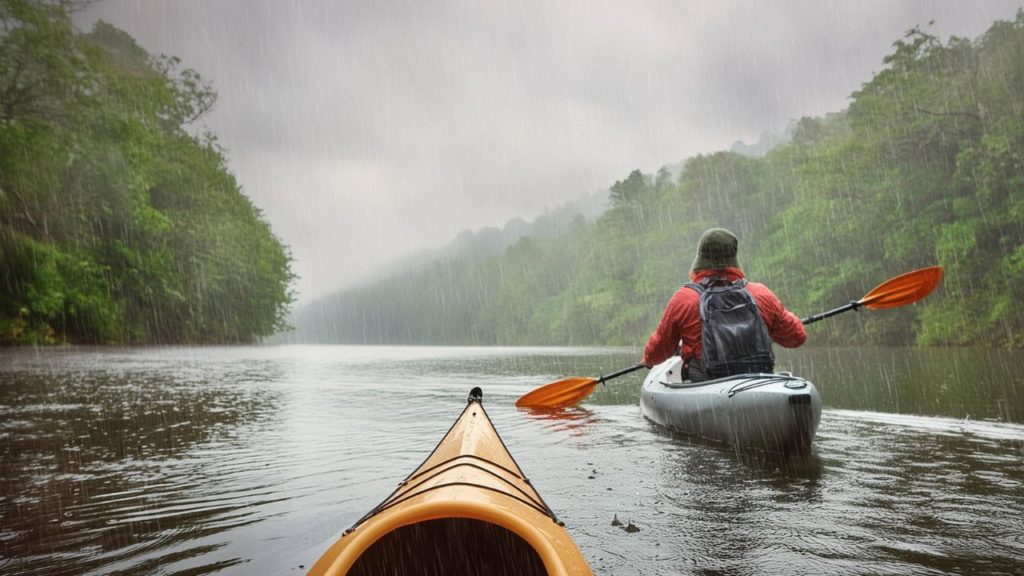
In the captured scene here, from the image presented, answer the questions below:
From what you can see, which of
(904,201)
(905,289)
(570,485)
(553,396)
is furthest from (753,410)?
(904,201)

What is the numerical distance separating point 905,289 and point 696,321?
142 inches

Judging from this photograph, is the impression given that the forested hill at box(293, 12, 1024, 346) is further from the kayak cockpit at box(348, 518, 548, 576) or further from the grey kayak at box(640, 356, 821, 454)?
the kayak cockpit at box(348, 518, 548, 576)

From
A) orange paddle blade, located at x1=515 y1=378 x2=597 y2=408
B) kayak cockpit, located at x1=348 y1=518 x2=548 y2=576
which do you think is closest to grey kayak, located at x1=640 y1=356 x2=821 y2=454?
orange paddle blade, located at x1=515 y1=378 x2=597 y2=408

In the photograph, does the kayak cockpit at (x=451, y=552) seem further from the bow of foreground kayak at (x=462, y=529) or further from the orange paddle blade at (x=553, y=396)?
the orange paddle blade at (x=553, y=396)

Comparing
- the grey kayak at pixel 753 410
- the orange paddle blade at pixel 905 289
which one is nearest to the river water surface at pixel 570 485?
the grey kayak at pixel 753 410

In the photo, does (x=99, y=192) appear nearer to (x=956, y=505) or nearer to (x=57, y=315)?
(x=57, y=315)

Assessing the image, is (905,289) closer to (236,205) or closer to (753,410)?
(753,410)

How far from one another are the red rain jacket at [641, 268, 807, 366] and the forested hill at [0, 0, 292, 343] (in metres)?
21.9

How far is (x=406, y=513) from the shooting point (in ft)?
5.76

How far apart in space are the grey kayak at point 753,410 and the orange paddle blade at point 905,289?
2890 mm

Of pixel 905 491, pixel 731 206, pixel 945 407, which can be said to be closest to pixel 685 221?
pixel 731 206

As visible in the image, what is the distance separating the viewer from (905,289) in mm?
7152

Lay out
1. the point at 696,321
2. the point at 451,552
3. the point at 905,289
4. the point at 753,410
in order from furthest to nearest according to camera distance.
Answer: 1. the point at 905,289
2. the point at 696,321
3. the point at 753,410
4. the point at 451,552

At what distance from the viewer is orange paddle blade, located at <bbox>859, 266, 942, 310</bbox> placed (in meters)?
7.03
